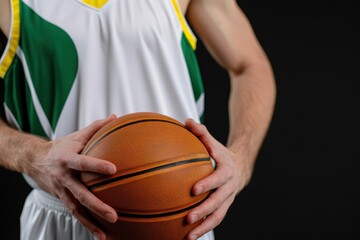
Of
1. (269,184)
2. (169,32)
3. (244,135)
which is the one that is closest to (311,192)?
(269,184)

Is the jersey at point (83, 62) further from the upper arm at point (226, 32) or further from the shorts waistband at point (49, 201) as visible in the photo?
the upper arm at point (226, 32)

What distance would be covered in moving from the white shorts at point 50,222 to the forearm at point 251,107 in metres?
0.26

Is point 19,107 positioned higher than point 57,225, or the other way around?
point 19,107

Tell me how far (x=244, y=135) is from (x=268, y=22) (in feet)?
3.92

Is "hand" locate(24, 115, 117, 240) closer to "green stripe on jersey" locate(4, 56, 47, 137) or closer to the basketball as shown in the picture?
the basketball

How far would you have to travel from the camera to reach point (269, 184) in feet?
8.36

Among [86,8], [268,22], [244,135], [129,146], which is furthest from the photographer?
[268,22]

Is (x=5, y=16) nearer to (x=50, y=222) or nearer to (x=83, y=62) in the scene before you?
(x=83, y=62)

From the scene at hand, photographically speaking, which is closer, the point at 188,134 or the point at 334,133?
the point at 188,134

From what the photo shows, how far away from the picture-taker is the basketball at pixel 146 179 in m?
0.95

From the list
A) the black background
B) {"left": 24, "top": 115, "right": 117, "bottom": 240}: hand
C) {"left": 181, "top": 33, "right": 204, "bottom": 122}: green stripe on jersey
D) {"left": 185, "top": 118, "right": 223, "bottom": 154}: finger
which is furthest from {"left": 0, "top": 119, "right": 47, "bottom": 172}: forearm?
the black background

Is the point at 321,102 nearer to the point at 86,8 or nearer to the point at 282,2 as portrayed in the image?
the point at 282,2

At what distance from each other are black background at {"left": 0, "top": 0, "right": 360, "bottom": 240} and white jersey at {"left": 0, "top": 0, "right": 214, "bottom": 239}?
1.22 meters

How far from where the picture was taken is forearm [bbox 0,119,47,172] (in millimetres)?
1131
